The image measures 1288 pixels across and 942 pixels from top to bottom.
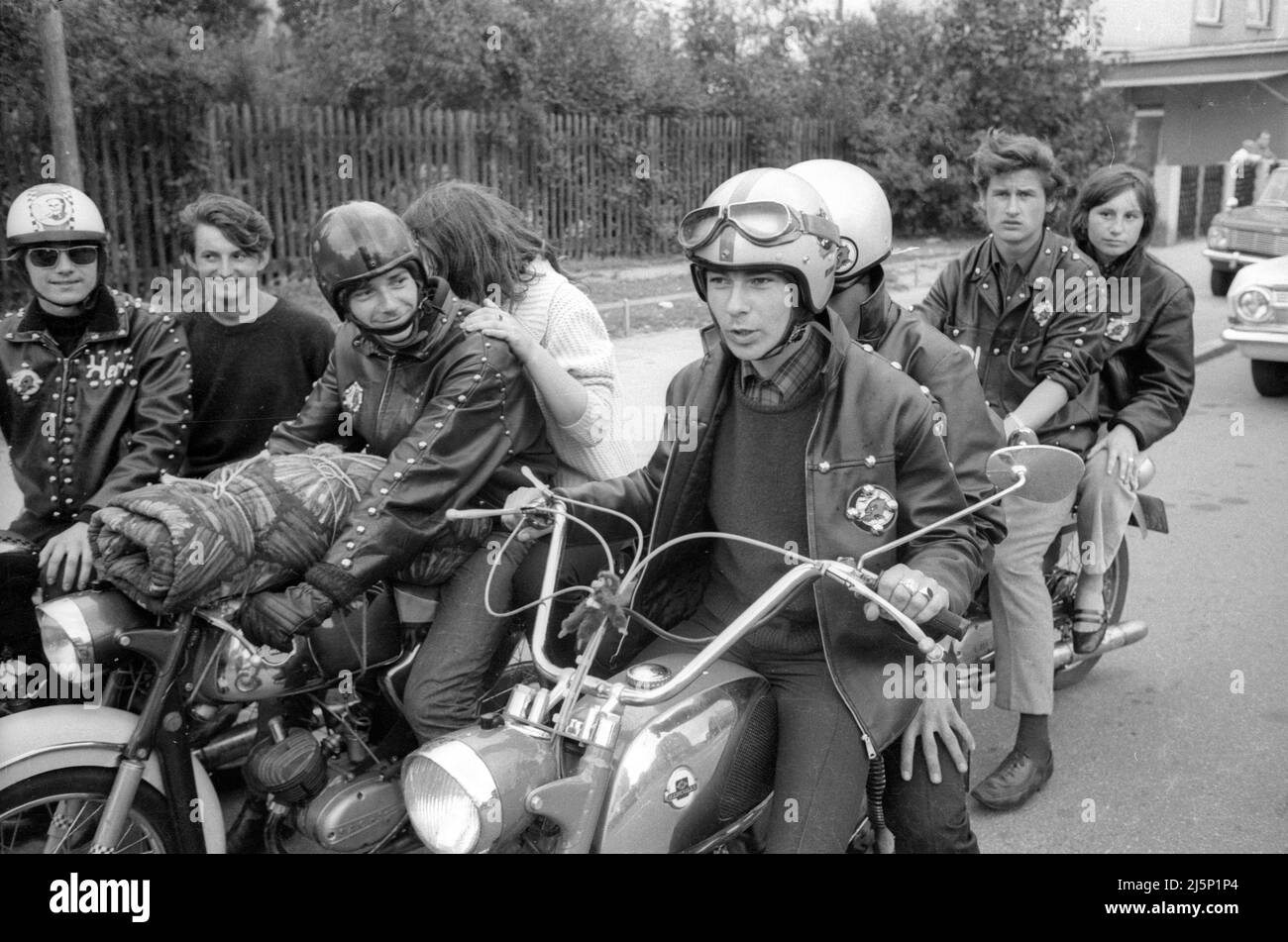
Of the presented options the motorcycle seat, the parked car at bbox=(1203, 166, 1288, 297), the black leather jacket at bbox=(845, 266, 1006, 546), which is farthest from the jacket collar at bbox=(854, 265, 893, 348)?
the parked car at bbox=(1203, 166, 1288, 297)

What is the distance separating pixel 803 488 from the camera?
2.78m

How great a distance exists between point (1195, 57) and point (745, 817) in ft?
48.5

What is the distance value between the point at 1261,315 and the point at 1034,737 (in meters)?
7.40

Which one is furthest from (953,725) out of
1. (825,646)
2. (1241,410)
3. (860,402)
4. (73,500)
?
(1241,410)

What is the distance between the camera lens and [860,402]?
8.85ft

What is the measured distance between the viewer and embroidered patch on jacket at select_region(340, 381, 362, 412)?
3.43 m

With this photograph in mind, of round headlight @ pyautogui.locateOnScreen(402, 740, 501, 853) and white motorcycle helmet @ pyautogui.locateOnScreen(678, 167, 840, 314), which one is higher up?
white motorcycle helmet @ pyautogui.locateOnScreen(678, 167, 840, 314)

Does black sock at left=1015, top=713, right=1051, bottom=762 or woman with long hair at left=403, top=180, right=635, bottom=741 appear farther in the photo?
black sock at left=1015, top=713, right=1051, bottom=762

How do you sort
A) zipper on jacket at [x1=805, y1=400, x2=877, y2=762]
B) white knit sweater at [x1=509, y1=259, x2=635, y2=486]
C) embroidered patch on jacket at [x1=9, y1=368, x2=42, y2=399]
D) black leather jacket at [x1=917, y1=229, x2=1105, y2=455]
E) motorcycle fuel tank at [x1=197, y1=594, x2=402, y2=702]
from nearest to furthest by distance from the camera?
zipper on jacket at [x1=805, y1=400, x2=877, y2=762], motorcycle fuel tank at [x1=197, y1=594, x2=402, y2=702], embroidered patch on jacket at [x1=9, y1=368, x2=42, y2=399], white knit sweater at [x1=509, y1=259, x2=635, y2=486], black leather jacket at [x1=917, y1=229, x2=1105, y2=455]

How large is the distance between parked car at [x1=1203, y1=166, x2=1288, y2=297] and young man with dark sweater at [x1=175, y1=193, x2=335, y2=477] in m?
12.5

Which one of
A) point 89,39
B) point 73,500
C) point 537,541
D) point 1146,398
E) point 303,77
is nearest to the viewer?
point 537,541

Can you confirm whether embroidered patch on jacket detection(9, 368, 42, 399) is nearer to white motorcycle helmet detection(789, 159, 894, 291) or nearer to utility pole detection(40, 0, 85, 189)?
white motorcycle helmet detection(789, 159, 894, 291)

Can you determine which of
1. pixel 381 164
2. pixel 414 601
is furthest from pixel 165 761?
pixel 381 164
